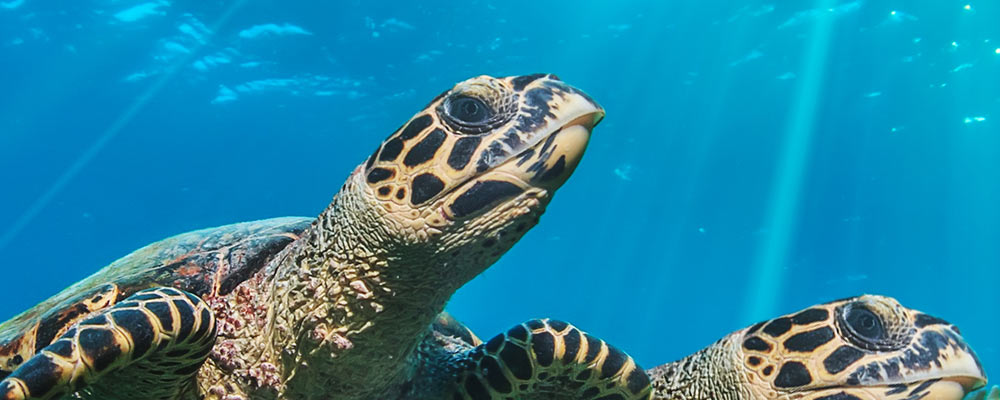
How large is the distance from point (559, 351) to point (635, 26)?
55.3 feet

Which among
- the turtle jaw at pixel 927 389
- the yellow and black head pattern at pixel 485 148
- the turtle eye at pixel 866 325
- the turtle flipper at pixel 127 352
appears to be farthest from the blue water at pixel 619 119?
the turtle flipper at pixel 127 352

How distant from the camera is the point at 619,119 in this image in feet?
73.1

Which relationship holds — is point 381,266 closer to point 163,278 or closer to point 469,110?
point 469,110

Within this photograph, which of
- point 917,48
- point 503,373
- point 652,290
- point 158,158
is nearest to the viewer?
point 503,373

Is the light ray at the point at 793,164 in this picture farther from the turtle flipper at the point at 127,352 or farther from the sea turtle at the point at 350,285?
the turtle flipper at the point at 127,352

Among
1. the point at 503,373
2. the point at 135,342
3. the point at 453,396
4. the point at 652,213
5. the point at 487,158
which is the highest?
the point at 487,158

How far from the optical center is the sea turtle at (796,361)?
2053 millimetres

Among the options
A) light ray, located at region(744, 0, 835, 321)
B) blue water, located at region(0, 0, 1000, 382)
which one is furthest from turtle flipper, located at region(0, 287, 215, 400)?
light ray, located at region(744, 0, 835, 321)

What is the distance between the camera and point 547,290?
5644cm

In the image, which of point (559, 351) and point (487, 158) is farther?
point (559, 351)

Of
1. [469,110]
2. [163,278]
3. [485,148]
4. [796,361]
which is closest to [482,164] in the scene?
[485,148]

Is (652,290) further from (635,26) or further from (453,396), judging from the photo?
(453,396)

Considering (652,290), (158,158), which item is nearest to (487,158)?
(158,158)

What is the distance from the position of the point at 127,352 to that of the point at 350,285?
0.59 meters
